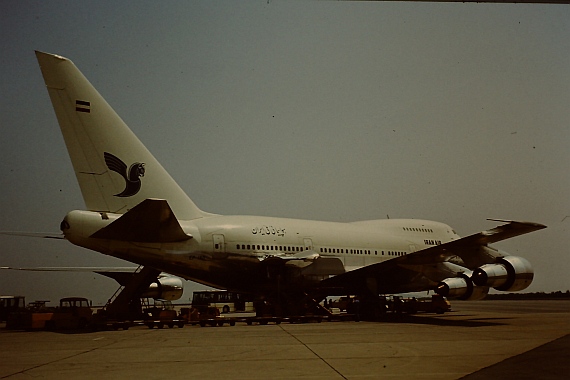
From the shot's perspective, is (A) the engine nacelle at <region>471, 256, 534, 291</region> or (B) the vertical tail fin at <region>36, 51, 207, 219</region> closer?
(B) the vertical tail fin at <region>36, 51, 207, 219</region>

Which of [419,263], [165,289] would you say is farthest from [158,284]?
[419,263]

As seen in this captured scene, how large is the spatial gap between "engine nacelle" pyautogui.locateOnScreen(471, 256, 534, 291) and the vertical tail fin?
11.2m

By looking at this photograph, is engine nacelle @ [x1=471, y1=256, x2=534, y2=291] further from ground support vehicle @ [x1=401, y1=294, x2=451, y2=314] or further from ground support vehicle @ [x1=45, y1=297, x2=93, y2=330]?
ground support vehicle @ [x1=45, y1=297, x2=93, y2=330]

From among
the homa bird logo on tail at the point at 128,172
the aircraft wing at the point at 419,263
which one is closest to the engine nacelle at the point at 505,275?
the aircraft wing at the point at 419,263

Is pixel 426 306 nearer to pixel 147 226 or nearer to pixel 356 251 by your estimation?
pixel 356 251

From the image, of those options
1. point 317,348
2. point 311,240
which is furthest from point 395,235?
point 317,348

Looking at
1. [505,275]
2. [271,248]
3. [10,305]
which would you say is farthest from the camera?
[10,305]

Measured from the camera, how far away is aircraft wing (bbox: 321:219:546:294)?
17.6 metres

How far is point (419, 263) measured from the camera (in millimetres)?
20109

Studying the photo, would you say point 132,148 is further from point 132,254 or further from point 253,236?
point 253,236

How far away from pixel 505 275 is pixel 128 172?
41.4 feet

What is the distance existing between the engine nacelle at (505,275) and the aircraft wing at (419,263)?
434mm

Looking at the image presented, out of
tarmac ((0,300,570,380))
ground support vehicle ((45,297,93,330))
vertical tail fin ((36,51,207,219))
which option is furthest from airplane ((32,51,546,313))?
tarmac ((0,300,570,380))

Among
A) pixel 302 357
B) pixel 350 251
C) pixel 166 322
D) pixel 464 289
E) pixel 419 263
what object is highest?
pixel 350 251
